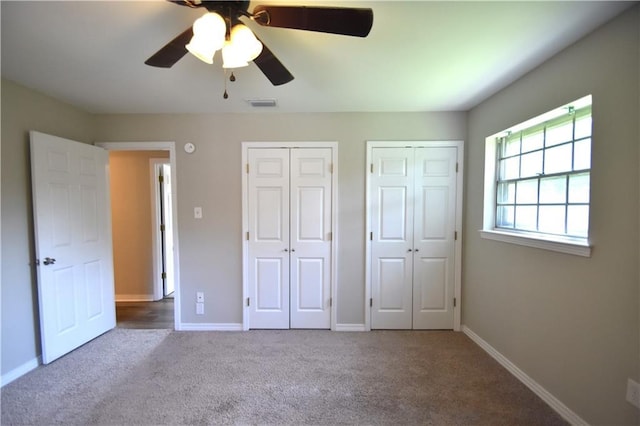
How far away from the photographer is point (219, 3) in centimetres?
113

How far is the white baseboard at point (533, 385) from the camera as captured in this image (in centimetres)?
158

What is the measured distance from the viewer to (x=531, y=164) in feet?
6.61

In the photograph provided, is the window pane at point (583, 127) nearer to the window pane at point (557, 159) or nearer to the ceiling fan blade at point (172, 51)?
the window pane at point (557, 159)

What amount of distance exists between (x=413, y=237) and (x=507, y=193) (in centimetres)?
93

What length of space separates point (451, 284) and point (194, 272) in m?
2.79

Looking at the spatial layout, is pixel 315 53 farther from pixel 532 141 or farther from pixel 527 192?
pixel 527 192

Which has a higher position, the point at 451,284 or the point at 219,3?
the point at 219,3

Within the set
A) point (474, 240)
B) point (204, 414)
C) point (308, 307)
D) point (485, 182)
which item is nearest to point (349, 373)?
point (308, 307)

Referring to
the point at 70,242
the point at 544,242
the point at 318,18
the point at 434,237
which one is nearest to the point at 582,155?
the point at 544,242

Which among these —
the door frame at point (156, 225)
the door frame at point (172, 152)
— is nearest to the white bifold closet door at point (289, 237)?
Answer: the door frame at point (172, 152)

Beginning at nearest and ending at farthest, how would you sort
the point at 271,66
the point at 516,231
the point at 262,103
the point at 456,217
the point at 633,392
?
the point at 633,392 < the point at 271,66 < the point at 516,231 < the point at 262,103 < the point at 456,217

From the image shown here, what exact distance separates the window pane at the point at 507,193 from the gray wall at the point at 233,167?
688 mm

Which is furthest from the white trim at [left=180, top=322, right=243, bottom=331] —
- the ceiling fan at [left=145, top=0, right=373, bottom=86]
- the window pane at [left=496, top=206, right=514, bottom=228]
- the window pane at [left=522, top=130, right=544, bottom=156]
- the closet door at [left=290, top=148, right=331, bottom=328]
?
the window pane at [left=522, top=130, right=544, bottom=156]

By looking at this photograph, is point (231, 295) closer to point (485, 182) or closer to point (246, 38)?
point (246, 38)
